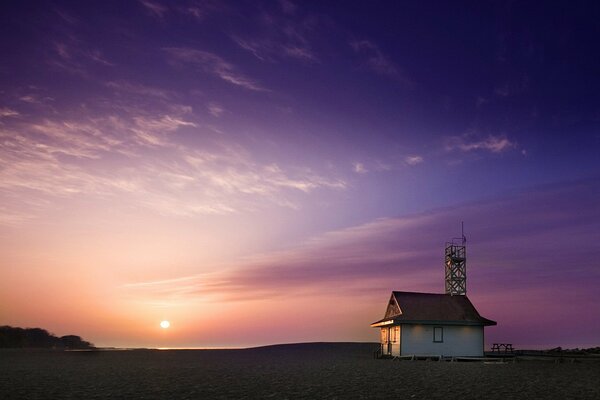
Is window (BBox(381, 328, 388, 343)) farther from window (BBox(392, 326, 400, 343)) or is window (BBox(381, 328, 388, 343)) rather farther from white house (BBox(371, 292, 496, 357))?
window (BBox(392, 326, 400, 343))

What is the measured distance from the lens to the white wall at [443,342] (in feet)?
167

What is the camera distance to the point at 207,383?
88.7 ft

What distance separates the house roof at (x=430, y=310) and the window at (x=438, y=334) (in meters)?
0.74

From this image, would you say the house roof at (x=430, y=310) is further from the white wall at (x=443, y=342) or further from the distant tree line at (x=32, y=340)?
the distant tree line at (x=32, y=340)

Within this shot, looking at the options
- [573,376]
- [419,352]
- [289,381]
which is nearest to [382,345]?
[419,352]

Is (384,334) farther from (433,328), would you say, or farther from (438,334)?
(438,334)

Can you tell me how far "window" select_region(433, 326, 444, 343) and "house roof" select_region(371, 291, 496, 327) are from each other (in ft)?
2.43

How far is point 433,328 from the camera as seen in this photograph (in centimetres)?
5122

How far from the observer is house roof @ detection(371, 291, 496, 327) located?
51.2 meters

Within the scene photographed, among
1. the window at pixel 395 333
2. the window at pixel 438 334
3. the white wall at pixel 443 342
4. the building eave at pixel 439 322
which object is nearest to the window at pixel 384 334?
the window at pixel 395 333

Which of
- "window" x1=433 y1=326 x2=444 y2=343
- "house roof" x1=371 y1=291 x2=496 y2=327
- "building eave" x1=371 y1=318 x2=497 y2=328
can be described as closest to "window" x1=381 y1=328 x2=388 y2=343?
"house roof" x1=371 y1=291 x2=496 y2=327

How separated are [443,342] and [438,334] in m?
0.88

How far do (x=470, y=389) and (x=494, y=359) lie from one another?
100 feet

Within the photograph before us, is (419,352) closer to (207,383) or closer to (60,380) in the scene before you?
(207,383)
